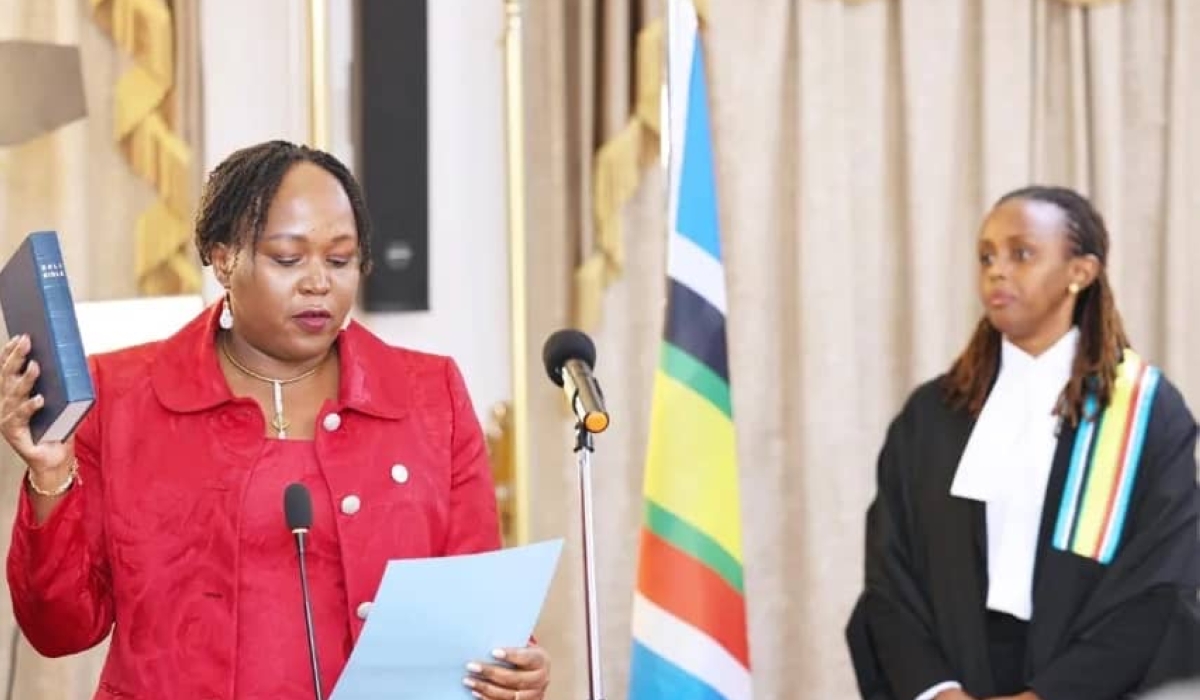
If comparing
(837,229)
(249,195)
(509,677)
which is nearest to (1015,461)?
(837,229)

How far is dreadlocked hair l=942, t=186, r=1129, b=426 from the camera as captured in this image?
371cm

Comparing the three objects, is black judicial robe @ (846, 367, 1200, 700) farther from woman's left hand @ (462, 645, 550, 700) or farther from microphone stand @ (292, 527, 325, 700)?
microphone stand @ (292, 527, 325, 700)

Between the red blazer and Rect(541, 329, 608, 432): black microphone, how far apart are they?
22 centimetres

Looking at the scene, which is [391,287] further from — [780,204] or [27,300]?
[27,300]

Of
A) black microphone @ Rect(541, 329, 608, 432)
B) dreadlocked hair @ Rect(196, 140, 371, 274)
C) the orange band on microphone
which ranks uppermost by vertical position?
dreadlocked hair @ Rect(196, 140, 371, 274)

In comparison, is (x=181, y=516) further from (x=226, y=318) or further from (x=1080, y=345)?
(x=1080, y=345)

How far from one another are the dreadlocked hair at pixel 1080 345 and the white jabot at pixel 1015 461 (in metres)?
0.03

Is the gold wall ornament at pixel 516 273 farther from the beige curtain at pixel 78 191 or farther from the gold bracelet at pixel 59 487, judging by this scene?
the gold bracelet at pixel 59 487

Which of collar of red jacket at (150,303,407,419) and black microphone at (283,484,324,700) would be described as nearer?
black microphone at (283,484,324,700)

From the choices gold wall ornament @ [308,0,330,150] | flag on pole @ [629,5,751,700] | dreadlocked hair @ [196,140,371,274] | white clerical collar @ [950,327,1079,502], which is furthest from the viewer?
gold wall ornament @ [308,0,330,150]

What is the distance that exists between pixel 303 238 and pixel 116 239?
2.09 m

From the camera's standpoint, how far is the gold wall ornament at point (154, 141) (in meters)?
4.26

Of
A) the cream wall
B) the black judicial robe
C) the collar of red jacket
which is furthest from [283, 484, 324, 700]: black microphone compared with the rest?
the cream wall

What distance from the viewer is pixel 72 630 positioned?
2.33 m
